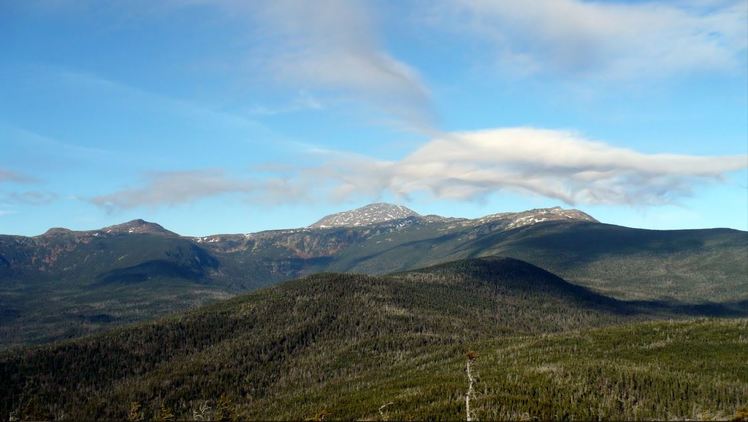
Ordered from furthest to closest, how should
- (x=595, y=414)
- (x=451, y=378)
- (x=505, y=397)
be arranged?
(x=451, y=378), (x=505, y=397), (x=595, y=414)

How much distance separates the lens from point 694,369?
119500 mm

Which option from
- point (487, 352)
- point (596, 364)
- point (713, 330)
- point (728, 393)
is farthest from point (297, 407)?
point (713, 330)

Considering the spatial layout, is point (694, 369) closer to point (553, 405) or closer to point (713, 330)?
point (553, 405)

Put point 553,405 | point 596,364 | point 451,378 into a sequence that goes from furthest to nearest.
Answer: point 451,378
point 596,364
point 553,405

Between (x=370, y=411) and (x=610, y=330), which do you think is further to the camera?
(x=610, y=330)

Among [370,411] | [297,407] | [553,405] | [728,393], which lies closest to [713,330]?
[728,393]

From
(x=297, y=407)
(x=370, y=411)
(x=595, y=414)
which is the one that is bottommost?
(x=297, y=407)

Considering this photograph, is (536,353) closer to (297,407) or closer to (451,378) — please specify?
(451,378)

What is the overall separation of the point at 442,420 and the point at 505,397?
49.6 ft

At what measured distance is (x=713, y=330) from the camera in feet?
547

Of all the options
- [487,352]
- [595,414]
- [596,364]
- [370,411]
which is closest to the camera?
[595,414]

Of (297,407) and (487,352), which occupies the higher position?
(487,352)

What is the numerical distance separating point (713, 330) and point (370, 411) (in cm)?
11919

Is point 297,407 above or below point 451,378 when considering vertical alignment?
below
